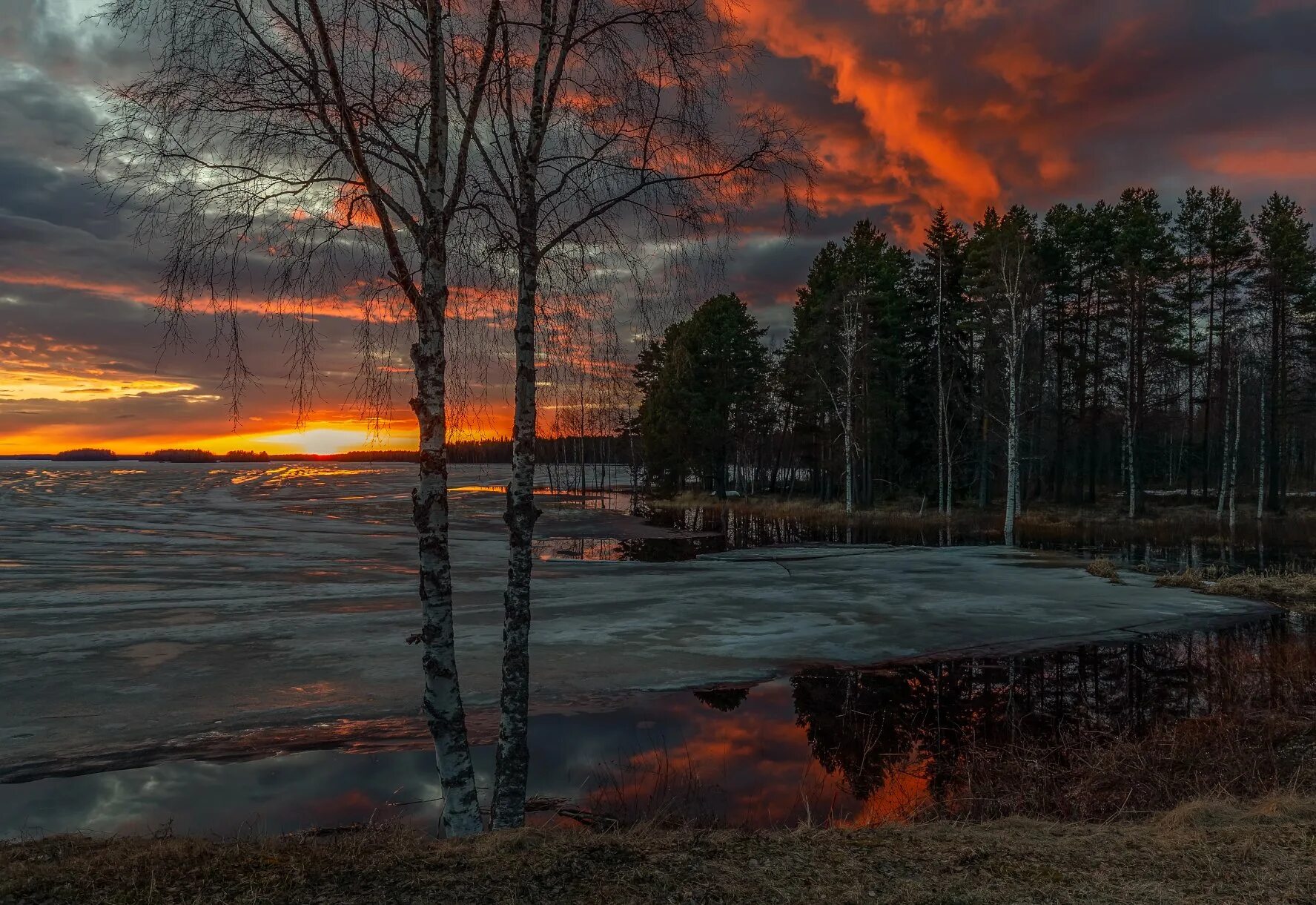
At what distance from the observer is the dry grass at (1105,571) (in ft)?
74.0

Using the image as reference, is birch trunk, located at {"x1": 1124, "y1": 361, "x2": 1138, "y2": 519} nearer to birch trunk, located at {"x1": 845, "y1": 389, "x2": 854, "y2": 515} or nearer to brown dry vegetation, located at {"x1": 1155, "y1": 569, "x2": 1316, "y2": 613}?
birch trunk, located at {"x1": 845, "y1": 389, "x2": 854, "y2": 515}

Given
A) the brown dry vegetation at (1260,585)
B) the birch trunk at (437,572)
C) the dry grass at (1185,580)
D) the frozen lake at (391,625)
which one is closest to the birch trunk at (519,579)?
the birch trunk at (437,572)

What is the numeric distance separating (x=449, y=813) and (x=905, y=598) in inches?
633

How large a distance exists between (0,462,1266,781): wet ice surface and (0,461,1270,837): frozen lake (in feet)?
0.21

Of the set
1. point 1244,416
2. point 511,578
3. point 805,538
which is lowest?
point 805,538

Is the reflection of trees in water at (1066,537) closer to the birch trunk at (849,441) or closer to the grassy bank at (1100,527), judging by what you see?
the grassy bank at (1100,527)

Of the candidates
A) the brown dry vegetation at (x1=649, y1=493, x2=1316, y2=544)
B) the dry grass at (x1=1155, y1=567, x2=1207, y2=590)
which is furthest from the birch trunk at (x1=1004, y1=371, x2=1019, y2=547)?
the dry grass at (x1=1155, y1=567, x2=1207, y2=590)

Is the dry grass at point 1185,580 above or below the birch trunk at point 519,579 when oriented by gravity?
below

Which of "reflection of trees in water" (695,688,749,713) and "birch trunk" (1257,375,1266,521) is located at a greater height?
"birch trunk" (1257,375,1266,521)

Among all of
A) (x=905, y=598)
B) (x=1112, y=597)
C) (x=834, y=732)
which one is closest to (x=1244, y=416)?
(x=1112, y=597)

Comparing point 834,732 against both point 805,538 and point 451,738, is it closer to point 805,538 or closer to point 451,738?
point 451,738

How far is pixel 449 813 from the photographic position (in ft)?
21.0

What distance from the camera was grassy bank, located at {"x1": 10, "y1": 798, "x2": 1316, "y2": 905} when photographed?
4547 mm

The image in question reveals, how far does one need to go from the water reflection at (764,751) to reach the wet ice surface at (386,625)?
725 millimetres
